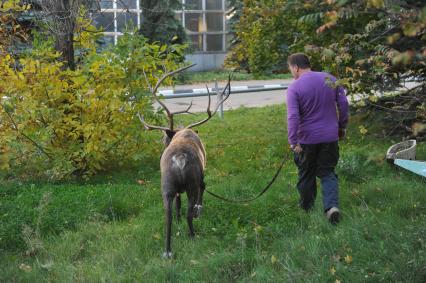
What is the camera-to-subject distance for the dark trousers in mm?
6383

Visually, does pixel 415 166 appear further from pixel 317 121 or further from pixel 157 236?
pixel 157 236

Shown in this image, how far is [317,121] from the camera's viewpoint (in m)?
6.45

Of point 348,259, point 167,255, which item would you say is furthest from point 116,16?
point 348,259

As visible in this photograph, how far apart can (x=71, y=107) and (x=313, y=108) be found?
4.35m

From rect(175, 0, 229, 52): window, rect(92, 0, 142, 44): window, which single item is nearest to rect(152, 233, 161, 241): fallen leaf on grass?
rect(92, 0, 142, 44): window

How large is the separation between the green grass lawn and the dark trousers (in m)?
0.18

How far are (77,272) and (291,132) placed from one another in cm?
272

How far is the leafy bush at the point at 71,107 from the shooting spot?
8.84 metres

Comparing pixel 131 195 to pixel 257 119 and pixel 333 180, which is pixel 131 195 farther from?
pixel 257 119

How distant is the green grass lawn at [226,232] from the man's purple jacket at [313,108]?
64 centimetres

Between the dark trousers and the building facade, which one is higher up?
the building facade

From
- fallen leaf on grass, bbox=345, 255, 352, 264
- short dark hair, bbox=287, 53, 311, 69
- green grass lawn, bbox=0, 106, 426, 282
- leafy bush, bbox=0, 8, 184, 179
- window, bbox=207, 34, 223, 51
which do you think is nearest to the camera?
fallen leaf on grass, bbox=345, 255, 352, 264

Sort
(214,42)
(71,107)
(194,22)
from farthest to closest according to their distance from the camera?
(214,42), (194,22), (71,107)

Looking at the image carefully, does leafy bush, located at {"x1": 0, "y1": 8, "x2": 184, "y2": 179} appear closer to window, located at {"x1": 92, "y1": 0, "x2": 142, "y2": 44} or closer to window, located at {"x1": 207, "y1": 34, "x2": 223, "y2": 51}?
window, located at {"x1": 92, "y1": 0, "x2": 142, "y2": 44}
